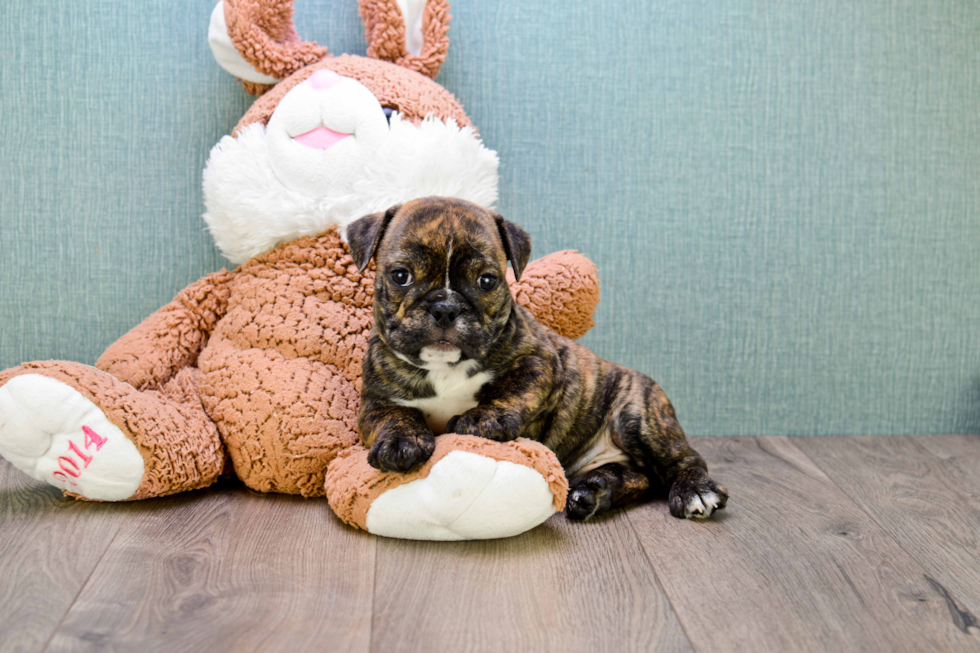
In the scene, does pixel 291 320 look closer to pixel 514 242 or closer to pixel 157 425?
pixel 157 425

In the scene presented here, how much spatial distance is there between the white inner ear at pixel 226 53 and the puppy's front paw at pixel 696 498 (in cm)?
168

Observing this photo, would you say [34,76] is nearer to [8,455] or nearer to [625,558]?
[8,455]

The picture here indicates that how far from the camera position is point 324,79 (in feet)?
7.37

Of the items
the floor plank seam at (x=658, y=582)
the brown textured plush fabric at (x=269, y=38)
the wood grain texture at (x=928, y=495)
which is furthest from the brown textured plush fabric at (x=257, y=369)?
the wood grain texture at (x=928, y=495)

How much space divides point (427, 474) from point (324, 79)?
1.16 metres

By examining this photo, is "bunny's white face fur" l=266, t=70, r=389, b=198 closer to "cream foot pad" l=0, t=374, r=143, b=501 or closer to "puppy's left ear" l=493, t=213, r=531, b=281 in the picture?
"puppy's left ear" l=493, t=213, r=531, b=281

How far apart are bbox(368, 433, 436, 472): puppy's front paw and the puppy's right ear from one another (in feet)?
1.40

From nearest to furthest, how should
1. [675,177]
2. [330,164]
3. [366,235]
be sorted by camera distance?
[366,235] < [330,164] < [675,177]

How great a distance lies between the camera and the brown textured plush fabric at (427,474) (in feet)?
5.84

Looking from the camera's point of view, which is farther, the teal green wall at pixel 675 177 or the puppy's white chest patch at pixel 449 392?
the teal green wall at pixel 675 177

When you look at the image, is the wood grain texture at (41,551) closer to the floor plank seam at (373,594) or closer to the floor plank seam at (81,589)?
the floor plank seam at (81,589)

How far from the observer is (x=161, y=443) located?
78.7 inches

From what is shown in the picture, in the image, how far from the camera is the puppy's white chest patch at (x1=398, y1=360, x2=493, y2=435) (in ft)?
6.50

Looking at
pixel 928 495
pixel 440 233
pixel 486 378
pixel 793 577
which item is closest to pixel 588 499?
pixel 486 378
